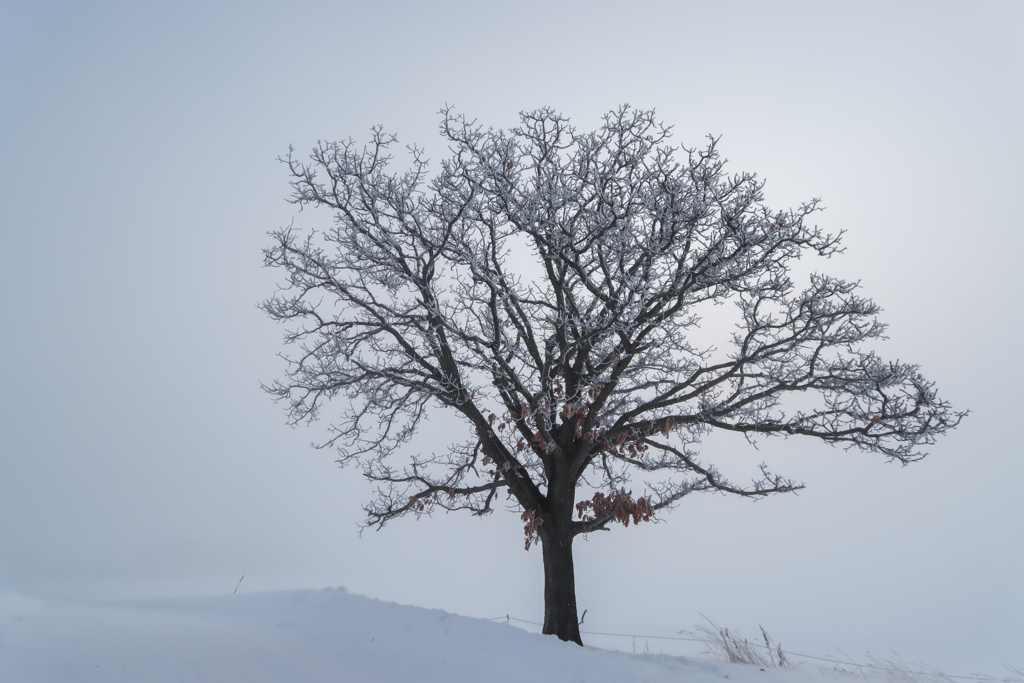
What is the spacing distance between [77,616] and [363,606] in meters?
4.78

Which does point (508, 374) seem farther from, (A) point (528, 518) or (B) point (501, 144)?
(B) point (501, 144)

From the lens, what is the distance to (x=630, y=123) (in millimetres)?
8961

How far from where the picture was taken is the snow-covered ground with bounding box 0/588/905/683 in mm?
6102

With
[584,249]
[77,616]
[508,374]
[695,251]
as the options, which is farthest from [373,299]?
[77,616]

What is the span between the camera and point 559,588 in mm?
9031

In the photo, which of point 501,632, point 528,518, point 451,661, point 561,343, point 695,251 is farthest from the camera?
point 528,518

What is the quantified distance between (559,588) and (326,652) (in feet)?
11.0

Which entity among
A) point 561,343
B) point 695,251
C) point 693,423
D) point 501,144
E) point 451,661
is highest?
point 501,144

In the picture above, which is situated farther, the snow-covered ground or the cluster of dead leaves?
the cluster of dead leaves

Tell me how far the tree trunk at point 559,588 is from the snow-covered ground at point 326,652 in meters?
1.03

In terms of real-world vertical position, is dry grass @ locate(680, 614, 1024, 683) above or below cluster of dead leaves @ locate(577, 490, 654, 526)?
below

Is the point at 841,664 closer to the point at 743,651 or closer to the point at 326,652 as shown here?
the point at 743,651

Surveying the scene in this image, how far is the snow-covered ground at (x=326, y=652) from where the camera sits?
6.10 m

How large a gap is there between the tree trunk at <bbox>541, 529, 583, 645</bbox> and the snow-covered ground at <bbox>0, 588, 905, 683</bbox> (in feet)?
3.36
